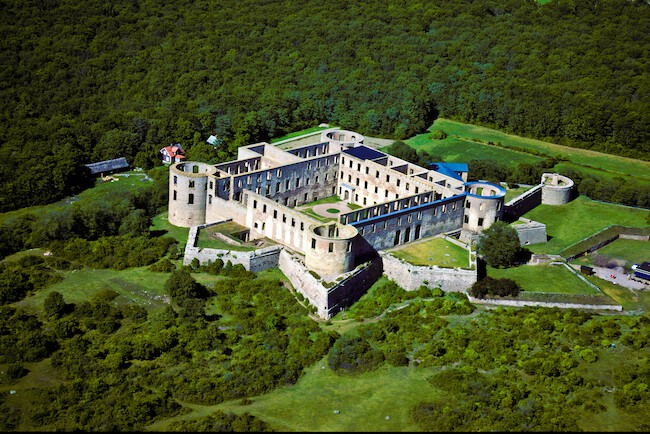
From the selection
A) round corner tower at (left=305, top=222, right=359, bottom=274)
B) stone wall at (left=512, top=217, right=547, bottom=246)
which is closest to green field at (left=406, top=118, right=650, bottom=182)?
stone wall at (left=512, top=217, right=547, bottom=246)

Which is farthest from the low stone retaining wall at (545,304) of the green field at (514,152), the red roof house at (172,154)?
the red roof house at (172,154)

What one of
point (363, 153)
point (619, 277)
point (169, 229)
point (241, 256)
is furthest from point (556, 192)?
point (169, 229)

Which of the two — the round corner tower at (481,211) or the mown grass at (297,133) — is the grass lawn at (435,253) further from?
the mown grass at (297,133)

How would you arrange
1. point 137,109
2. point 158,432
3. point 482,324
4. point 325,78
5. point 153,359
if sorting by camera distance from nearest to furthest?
point 158,432 → point 153,359 → point 482,324 → point 137,109 → point 325,78

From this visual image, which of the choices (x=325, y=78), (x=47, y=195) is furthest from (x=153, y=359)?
(x=325, y=78)

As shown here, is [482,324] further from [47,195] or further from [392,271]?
[47,195]
